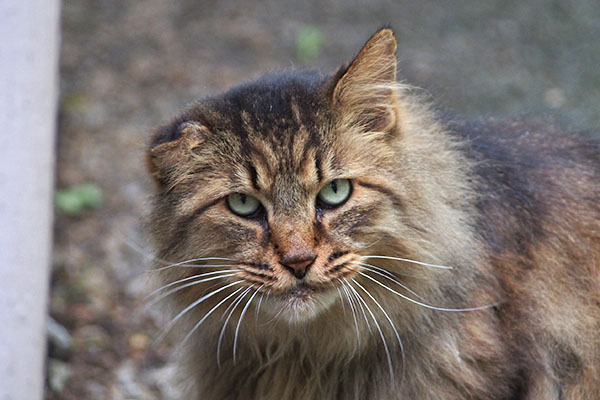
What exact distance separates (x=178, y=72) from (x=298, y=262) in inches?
166

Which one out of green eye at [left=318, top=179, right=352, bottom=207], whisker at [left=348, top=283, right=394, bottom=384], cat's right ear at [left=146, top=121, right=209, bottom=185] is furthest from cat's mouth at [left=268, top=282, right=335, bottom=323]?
cat's right ear at [left=146, top=121, right=209, bottom=185]

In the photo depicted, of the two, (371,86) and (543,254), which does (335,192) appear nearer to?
(371,86)

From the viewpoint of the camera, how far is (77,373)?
3896mm

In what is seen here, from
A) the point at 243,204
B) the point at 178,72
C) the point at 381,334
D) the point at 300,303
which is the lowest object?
the point at 381,334

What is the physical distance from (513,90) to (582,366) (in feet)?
10.7

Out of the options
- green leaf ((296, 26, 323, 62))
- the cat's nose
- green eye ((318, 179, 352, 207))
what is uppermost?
green leaf ((296, 26, 323, 62))

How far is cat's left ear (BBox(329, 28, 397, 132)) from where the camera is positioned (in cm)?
250

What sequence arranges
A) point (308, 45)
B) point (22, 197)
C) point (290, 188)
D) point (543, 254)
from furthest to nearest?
point (308, 45) → point (22, 197) → point (543, 254) → point (290, 188)

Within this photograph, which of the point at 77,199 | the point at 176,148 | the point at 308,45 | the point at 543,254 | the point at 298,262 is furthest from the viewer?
the point at 308,45

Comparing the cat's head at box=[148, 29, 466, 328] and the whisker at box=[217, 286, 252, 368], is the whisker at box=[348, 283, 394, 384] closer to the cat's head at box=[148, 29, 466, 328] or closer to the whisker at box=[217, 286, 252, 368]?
the cat's head at box=[148, 29, 466, 328]

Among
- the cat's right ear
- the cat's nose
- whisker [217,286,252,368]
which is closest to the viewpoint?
the cat's nose

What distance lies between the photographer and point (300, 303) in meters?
2.42

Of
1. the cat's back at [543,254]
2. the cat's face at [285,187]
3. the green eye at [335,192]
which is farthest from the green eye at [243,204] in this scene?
the cat's back at [543,254]

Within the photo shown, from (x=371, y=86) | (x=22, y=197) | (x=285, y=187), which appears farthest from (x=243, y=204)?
(x=22, y=197)
